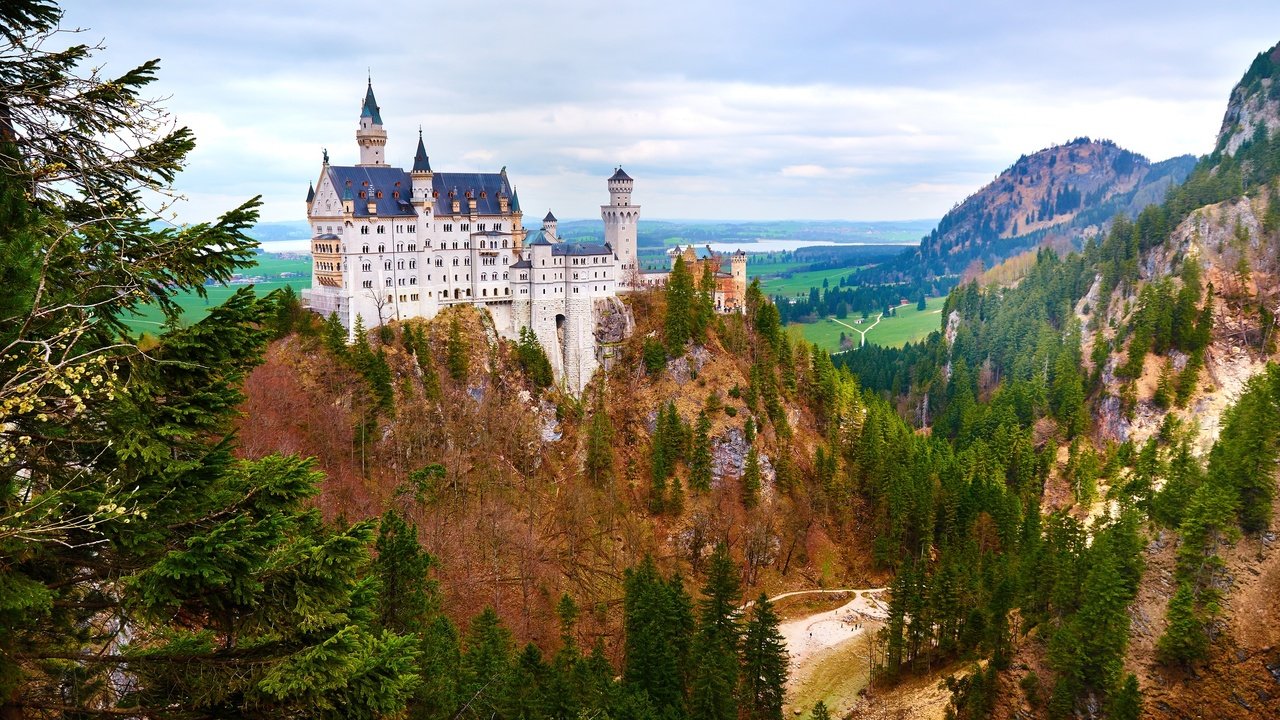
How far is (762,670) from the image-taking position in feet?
166

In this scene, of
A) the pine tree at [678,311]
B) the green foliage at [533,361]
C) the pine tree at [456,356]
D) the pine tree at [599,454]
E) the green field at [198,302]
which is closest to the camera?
the green field at [198,302]

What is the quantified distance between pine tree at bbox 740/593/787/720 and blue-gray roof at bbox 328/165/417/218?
5064cm

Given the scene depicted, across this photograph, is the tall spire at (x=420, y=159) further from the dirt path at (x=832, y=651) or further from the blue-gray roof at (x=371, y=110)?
the dirt path at (x=832, y=651)

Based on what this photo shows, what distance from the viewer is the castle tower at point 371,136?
80.6 m

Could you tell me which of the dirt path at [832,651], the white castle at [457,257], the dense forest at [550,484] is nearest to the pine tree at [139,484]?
the dense forest at [550,484]

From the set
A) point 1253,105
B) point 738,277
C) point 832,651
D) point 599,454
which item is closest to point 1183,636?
point 832,651

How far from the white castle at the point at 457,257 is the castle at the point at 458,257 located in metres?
0.11

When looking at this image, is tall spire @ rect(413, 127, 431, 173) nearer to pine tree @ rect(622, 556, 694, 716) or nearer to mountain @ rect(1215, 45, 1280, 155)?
pine tree @ rect(622, 556, 694, 716)

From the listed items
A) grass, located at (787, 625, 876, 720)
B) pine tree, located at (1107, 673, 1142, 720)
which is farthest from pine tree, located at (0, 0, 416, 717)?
grass, located at (787, 625, 876, 720)

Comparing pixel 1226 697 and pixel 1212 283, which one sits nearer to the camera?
pixel 1226 697

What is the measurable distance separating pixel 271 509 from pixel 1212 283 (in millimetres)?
139751

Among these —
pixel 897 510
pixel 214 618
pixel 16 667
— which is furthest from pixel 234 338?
pixel 897 510

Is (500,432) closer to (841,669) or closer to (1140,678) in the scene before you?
(841,669)

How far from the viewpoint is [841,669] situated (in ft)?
207
